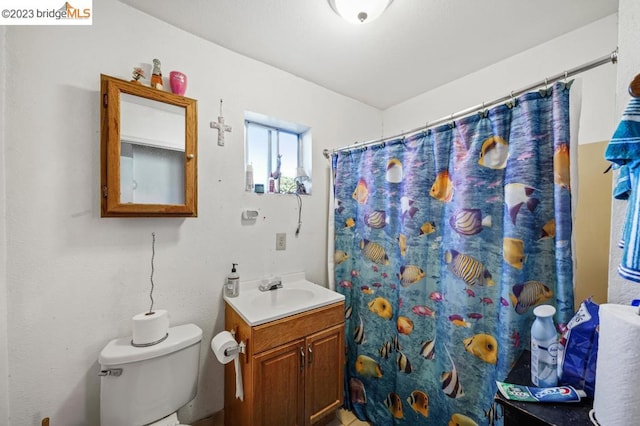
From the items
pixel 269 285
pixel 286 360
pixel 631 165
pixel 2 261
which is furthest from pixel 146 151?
pixel 631 165

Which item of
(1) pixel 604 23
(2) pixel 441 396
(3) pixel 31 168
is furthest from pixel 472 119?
(3) pixel 31 168

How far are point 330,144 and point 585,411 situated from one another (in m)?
1.93

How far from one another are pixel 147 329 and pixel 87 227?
578 mm

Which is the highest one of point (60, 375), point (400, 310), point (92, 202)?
point (92, 202)

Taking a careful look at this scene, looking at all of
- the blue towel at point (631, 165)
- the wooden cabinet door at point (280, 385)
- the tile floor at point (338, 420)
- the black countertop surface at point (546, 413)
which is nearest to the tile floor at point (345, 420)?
the tile floor at point (338, 420)

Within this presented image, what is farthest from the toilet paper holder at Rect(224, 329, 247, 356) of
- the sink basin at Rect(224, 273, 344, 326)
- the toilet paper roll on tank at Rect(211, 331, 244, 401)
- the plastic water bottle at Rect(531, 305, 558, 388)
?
the plastic water bottle at Rect(531, 305, 558, 388)

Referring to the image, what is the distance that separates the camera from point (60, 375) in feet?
3.59

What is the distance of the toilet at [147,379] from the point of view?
3.38ft

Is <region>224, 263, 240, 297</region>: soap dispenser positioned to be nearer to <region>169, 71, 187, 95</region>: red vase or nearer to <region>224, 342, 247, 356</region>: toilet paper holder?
<region>224, 342, 247, 356</region>: toilet paper holder

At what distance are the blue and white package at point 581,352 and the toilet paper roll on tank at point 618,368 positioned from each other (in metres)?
0.13

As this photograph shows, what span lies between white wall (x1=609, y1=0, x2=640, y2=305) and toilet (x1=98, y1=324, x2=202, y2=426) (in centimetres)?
171

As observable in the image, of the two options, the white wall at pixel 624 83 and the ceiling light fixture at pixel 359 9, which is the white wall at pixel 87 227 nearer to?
the ceiling light fixture at pixel 359 9

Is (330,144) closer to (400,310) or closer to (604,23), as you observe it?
(400,310)

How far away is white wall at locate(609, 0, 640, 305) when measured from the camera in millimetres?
718
